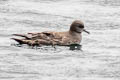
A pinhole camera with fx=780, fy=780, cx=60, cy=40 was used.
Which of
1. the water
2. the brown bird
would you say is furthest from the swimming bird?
the water

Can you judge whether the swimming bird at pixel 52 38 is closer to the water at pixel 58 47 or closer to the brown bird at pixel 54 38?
the brown bird at pixel 54 38

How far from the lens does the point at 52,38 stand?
82.9ft

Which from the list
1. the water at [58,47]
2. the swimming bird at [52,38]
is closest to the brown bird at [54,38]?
the swimming bird at [52,38]

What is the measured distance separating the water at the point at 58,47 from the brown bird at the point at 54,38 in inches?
12.3

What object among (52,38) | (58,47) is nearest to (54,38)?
(52,38)

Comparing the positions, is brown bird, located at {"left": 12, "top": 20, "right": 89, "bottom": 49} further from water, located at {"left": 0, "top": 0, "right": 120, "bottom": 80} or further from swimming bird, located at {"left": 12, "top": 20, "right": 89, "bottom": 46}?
water, located at {"left": 0, "top": 0, "right": 120, "bottom": 80}

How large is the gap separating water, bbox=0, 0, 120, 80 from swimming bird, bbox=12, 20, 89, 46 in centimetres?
31

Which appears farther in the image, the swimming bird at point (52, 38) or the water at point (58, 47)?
the swimming bird at point (52, 38)

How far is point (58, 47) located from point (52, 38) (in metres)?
0.36

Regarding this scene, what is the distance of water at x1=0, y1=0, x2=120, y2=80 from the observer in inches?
842

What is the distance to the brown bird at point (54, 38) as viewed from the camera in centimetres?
2502

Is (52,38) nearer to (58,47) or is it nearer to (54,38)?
(54,38)

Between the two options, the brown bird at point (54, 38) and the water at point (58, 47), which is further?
the brown bird at point (54, 38)

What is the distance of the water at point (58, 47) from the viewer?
70.2 feet
